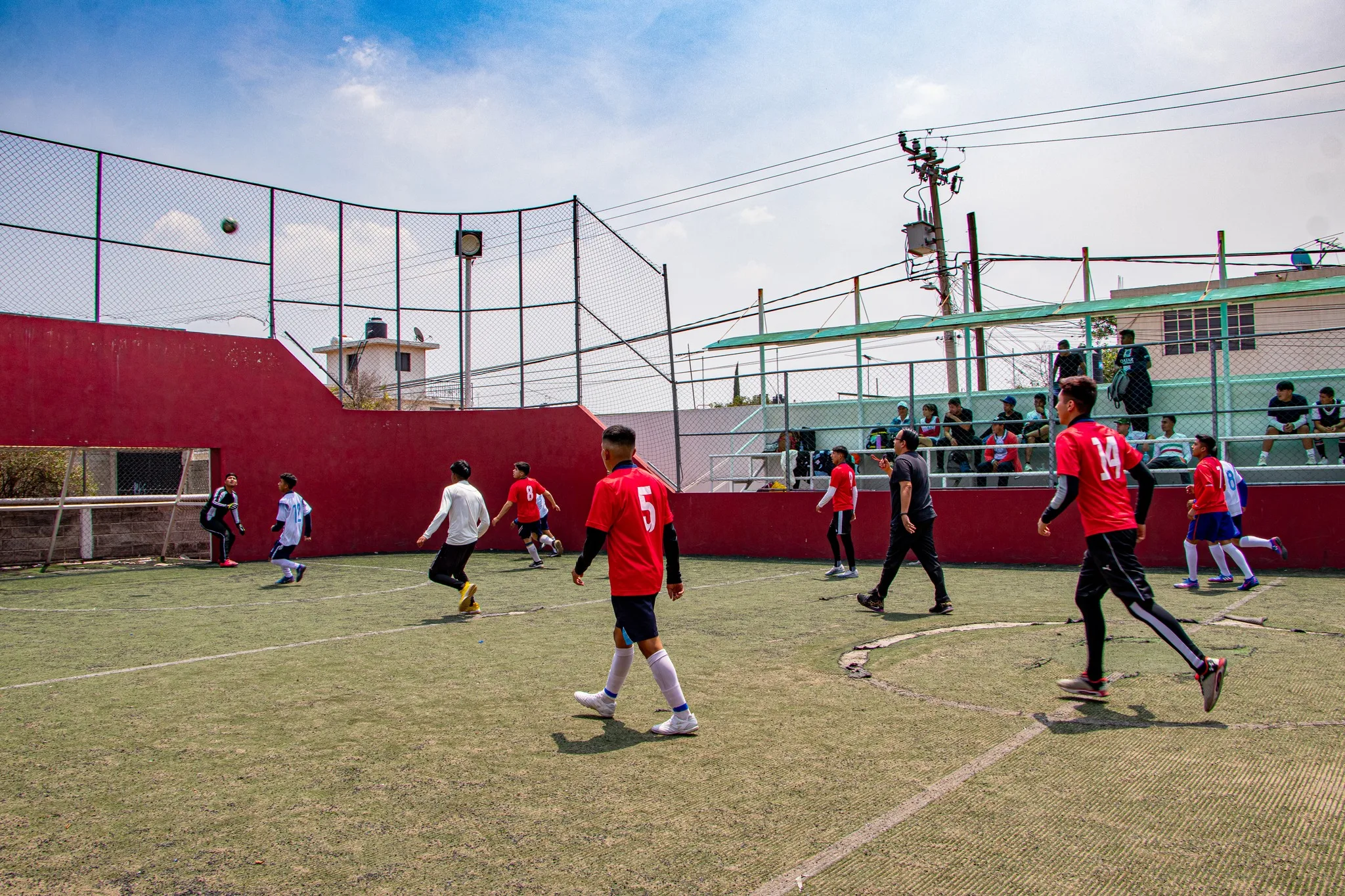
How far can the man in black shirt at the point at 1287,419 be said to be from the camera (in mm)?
12797

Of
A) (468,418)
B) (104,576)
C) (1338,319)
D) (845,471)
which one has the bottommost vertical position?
(104,576)

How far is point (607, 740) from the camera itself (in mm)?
4852

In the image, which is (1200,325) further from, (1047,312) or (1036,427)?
(1036,427)

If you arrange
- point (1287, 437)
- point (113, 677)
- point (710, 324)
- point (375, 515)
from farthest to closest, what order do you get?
1. point (710, 324)
2. point (375, 515)
3. point (1287, 437)
4. point (113, 677)

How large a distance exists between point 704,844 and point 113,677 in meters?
5.34

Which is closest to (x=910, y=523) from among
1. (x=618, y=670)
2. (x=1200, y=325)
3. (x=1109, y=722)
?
(x=1109, y=722)

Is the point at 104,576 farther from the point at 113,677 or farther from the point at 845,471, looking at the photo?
the point at 845,471

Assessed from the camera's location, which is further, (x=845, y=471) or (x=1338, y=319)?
(x=1338, y=319)

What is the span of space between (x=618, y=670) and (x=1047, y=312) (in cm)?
1385

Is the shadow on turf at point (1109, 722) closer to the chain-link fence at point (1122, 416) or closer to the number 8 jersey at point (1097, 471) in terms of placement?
the number 8 jersey at point (1097, 471)

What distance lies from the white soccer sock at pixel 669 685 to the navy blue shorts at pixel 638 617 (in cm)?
17

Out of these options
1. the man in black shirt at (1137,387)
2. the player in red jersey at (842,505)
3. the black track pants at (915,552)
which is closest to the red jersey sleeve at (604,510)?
the black track pants at (915,552)

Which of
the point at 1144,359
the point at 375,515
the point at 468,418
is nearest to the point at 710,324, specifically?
the point at 468,418

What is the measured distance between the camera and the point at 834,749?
457cm
